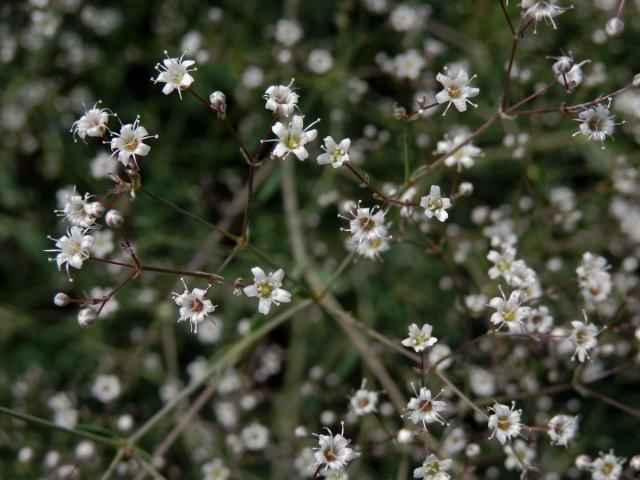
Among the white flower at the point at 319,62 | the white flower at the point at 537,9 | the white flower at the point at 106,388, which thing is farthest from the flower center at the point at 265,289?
the white flower at the point at 319,62

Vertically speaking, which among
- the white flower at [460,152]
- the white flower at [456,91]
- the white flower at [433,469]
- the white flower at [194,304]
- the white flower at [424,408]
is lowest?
the white flower at [433,469]

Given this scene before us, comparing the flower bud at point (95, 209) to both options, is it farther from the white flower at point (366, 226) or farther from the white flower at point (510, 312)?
the white flower at point (510, 312)

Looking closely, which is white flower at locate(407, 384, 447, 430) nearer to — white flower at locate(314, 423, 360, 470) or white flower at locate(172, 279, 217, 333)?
white flower at locate(314, 423, 360, 470)

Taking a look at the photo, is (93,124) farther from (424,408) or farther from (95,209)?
(424,408)

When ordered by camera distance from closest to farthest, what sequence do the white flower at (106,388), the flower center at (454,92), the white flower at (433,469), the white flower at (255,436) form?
the white flower at (433,469), the flower center at (454,92), the white flower at (255,436), the white flower at (106,388)

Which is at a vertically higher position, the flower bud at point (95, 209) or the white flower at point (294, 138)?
the white flower at point (294, 138)

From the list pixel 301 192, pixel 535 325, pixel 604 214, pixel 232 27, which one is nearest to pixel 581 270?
pixel 535 325

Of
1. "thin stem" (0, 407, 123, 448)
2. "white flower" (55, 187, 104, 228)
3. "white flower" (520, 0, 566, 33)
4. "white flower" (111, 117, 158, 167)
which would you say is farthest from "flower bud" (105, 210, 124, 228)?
"white flower" (520, 0, 566, 33)
